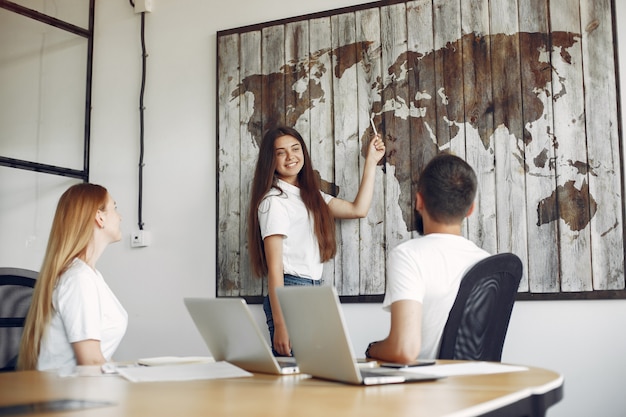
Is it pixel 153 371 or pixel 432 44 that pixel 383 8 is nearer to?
pixel 432 44

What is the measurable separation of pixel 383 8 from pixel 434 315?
1.81m

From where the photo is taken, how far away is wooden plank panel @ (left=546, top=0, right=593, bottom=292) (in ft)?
9.84

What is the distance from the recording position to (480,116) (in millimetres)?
3219

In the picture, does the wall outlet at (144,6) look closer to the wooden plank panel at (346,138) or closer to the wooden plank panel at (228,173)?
the wooden plank panel at (228,173)

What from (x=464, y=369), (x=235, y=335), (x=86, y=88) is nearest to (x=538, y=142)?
(x=464, y=369)

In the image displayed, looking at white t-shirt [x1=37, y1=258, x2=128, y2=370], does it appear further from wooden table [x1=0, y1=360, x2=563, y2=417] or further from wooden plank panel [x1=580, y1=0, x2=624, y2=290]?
wooden plank panel [x1=580, y1=0, x2=624, y2=290]

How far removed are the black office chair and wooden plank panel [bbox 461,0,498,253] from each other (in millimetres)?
1759

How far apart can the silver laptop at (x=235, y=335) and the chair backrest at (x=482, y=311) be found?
1.48ft

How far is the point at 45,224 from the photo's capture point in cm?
416

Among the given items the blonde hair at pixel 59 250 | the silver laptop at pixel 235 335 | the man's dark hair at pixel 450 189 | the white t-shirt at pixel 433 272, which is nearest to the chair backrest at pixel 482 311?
the white t-shirt at pixel 433 272

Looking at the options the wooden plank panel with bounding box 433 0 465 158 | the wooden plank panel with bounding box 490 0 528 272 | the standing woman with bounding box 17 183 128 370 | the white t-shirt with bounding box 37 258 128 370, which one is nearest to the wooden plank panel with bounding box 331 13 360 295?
the wooden plank panel with bounding box 433 0 465 158

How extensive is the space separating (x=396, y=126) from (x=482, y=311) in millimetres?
1484

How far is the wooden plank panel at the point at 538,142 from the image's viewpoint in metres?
3.05

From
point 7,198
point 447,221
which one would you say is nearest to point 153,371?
point 447,221
